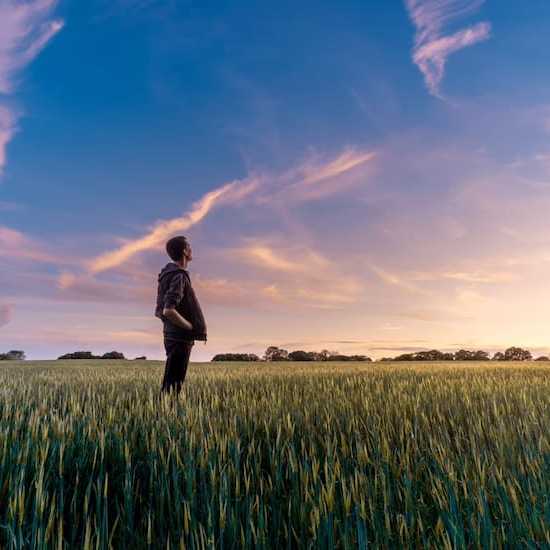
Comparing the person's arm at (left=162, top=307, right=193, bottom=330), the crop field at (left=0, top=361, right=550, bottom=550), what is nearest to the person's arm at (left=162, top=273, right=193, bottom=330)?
the person's arm at (left=162, top=307, right=193, bottom=330)

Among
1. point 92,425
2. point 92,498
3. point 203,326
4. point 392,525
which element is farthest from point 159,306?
point 392,525

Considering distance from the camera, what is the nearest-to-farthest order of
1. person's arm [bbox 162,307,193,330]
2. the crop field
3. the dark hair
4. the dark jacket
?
the crop field
person's arm [bbox 162,307,193,330]
the dark jacket
the dark hair

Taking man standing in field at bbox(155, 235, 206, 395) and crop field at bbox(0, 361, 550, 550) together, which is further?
man standing in field at bbox(155, 235, 206, 395)

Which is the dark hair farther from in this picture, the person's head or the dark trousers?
the dark trousers

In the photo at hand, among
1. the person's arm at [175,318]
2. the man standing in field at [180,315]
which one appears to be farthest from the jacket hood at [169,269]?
the person's arm at [175,318]

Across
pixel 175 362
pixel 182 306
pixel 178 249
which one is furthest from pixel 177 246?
pixel 175 362

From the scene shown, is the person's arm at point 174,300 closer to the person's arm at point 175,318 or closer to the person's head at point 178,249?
the person's arm at point 175,318

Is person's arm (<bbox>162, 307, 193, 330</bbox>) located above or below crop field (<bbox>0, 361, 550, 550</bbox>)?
above

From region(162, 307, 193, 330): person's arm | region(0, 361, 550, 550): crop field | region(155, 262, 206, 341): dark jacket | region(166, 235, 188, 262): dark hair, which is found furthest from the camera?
region(166, 235, 188, 262): dark hair

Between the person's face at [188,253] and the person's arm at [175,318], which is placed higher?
the person's face at [188,253]

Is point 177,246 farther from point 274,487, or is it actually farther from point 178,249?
point 274,487

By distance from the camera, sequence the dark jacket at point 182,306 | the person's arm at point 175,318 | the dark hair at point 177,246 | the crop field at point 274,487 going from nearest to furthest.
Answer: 1. the crop field at point 274,487
2. the person's arm at point 175,318
3. the dark jacket at point 182,306
4. the dark hair at point 177,246

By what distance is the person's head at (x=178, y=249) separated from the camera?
5.53m

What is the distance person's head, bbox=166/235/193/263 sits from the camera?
5531 millimetres
